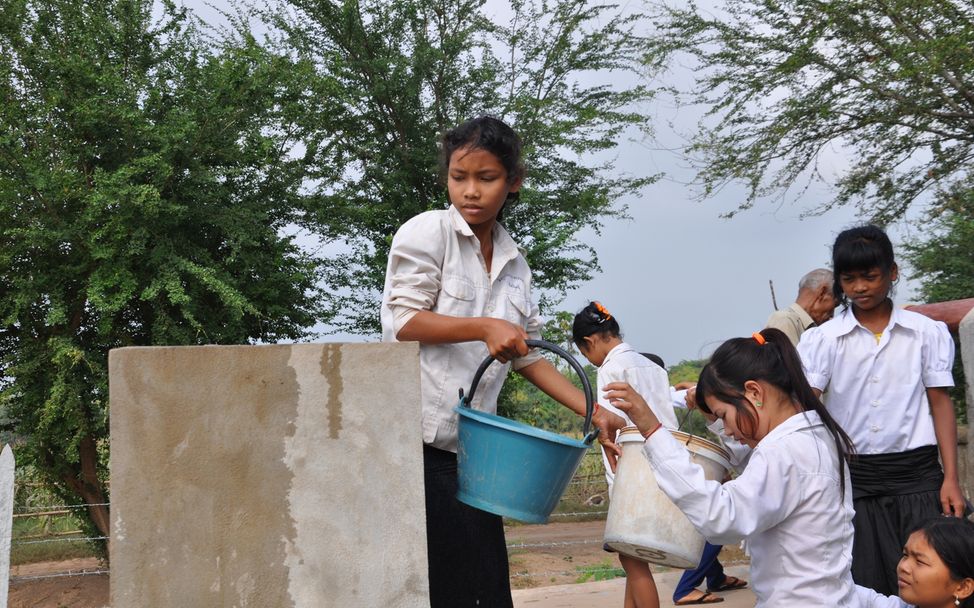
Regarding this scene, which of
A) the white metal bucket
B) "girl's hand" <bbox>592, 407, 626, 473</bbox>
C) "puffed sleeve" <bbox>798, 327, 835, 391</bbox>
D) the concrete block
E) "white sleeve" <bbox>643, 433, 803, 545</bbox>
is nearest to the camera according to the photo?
the concrete block

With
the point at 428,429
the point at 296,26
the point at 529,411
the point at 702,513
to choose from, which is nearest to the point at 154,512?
the point at 428,429

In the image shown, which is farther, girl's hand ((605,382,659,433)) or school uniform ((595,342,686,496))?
school uniform ((595,342,686,496))

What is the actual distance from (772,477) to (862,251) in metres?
1.16

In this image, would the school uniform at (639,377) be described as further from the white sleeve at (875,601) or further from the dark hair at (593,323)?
the white sleeve at (875,601)

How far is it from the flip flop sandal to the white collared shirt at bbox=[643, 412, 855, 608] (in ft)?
9.91

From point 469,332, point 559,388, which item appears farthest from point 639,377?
point 469,332

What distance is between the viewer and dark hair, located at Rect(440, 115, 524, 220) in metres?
2.34

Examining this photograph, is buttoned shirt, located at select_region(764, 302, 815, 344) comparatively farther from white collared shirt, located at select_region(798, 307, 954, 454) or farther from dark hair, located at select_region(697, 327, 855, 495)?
dark hair, located at select_region(697, 327, 855, 495)

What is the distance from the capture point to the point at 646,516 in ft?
9.31

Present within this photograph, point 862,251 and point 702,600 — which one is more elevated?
point 862,251

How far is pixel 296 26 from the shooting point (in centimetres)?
1253

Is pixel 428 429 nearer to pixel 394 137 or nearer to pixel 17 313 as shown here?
pixel 17 313

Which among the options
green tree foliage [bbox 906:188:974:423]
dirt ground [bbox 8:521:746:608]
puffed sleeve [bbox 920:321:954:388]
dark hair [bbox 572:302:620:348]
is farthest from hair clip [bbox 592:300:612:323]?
green tree foliage [bbox 906:188:974:423]

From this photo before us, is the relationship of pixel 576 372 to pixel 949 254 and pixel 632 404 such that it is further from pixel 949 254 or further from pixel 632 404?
pixel 949 254
